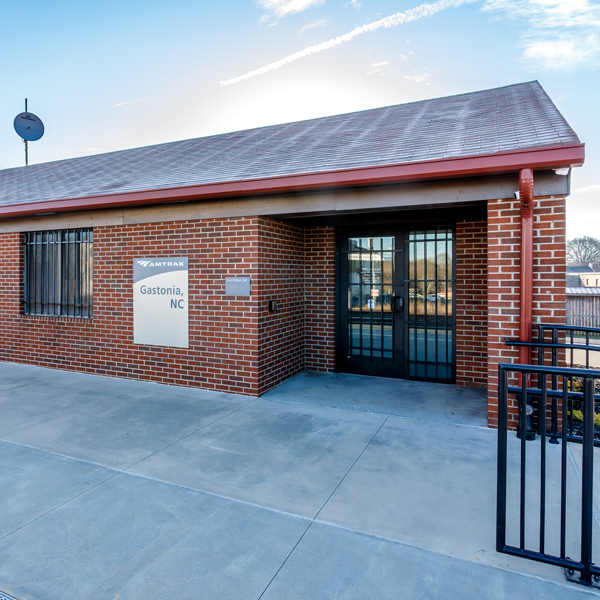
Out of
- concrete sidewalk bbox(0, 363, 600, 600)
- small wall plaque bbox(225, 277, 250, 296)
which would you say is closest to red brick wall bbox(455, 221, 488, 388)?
concrete sidewalk bbox(0, 363, 600, 600)

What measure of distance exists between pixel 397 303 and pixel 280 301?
1861 mm

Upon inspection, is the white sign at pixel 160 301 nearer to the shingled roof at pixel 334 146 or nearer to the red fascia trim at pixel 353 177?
the red fascia trim at pixel 353 177

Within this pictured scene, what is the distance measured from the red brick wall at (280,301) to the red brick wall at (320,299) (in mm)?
122

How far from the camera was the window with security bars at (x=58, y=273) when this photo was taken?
7066 millimetres

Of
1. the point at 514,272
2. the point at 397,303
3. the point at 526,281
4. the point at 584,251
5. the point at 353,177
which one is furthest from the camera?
the point at 584,251

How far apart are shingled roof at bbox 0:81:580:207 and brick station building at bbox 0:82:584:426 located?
0.06 meters

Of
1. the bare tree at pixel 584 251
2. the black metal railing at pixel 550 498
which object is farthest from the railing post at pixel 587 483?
the bare tree at pixel 584 251

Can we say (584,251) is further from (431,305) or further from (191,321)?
(191,321)

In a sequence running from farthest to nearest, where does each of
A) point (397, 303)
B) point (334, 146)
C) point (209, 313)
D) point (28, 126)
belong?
point (28, 126) → point (397, 303) → point (334, 146) → point (209, 313)

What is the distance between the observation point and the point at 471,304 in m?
6.10

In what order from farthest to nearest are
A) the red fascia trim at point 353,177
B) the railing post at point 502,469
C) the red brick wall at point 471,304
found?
the red brick wall at point 471,304
the red fascia trim at point 353,177
the railing post at point 502,469

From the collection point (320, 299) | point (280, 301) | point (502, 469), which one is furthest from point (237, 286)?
point (502, 469)

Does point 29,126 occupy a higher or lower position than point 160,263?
higher

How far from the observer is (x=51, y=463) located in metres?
3.58
